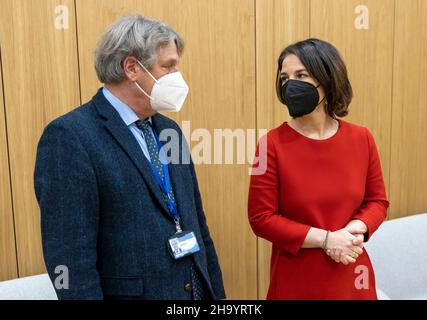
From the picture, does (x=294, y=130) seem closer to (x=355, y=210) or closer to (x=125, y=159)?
(x=355, y=210)

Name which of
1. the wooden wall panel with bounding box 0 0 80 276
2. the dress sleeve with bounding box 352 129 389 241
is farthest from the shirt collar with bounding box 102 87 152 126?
the dress sleeve with bounding box 352 129 389 241

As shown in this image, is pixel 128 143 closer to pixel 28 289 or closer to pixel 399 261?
pixel 28 289

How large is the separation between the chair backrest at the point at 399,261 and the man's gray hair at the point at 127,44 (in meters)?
2.09

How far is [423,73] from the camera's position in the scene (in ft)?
11.2

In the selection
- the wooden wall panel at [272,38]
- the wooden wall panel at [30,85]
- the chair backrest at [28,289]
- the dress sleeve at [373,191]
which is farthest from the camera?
the wooden wall panel at [272,38]

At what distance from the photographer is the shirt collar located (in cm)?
162

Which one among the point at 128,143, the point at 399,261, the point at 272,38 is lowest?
the point at 399,261

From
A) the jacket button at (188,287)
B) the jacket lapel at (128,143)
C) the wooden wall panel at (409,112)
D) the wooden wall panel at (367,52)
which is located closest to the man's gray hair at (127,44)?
the jacket lapel at (128,143)

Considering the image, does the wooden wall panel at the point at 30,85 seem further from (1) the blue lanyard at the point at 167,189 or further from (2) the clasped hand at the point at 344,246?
(2) the clasped hand at the point at 344,246

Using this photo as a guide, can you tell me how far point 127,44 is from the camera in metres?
1.59

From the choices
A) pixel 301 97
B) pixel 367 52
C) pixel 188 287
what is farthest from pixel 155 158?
pixel 367 52

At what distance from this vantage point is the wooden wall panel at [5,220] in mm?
2281

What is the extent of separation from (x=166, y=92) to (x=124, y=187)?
40 centimetres

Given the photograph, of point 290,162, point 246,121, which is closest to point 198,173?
point 246,121
